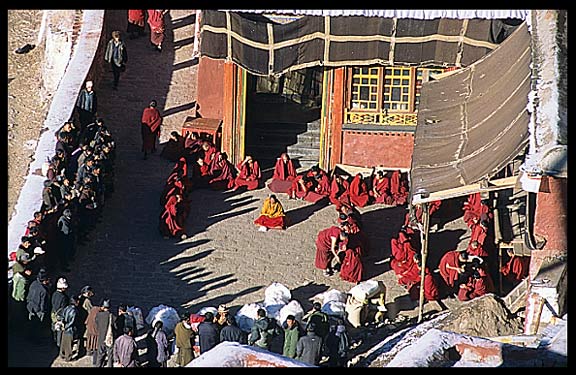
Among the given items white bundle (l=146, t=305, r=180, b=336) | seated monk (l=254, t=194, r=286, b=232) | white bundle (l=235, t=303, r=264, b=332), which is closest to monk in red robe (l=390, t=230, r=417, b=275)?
seated monk (l=254, t=194, r=286, b=232)

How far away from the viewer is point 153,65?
3164 cm

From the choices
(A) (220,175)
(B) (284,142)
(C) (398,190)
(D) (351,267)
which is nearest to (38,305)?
(D) (351,267)

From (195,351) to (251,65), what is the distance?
724 cm

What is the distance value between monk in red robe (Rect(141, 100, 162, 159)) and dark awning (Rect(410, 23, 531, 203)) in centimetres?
552

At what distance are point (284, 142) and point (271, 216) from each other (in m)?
3.14

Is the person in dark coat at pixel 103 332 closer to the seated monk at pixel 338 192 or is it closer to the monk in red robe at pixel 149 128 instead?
the seated monk at pixel 338 192

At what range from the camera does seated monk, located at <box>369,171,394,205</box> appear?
28547 mm

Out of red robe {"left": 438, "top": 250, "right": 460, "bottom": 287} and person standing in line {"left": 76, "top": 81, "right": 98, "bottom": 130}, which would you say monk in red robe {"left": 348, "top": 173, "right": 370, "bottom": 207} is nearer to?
red robe {"left": 438, "top": 250, "right": 460, "bottom": 287}


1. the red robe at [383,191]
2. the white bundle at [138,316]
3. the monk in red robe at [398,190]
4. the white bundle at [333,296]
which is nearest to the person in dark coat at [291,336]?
the white bundle at [333,296]

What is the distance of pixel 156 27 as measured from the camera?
3180 cm

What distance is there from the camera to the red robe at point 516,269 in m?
25.7

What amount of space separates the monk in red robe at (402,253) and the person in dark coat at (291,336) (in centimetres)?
366
